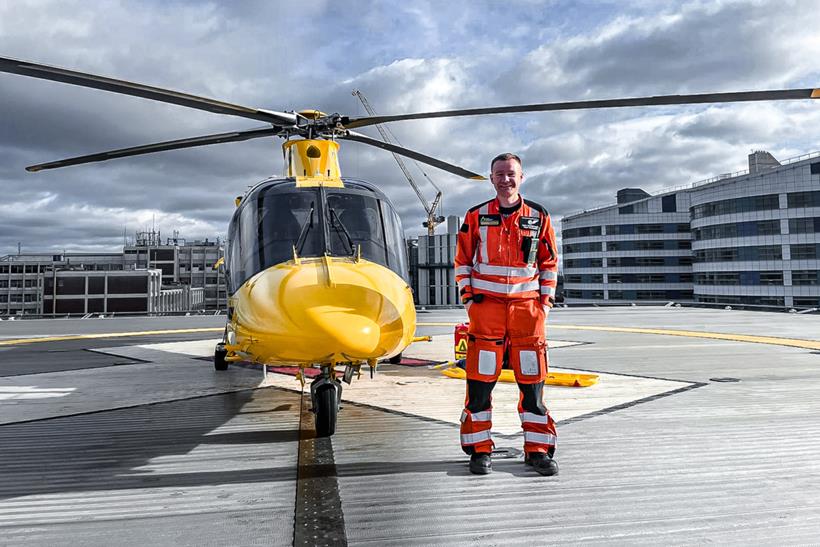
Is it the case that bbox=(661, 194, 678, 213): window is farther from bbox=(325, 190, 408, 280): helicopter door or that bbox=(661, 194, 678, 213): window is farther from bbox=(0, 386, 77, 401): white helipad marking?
bbox=(0, 386, 77, 401): white helipad marking

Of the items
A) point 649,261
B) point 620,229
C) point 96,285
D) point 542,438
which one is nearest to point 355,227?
point 542,438

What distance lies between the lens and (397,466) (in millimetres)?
4199

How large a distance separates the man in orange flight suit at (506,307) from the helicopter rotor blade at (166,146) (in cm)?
474

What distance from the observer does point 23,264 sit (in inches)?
4026

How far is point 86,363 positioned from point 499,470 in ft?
32.6

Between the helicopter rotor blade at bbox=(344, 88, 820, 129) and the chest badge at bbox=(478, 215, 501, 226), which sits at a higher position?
the helicopter rotor blade at bbox=(344, 88, 820, 129)

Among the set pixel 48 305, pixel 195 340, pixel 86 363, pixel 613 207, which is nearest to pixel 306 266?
pixel 86 363

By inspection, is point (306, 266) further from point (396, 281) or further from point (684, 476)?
point (684, 476)

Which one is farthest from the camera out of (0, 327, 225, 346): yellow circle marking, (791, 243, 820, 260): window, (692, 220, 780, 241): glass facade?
(692, 220, 780, 241): glass facade

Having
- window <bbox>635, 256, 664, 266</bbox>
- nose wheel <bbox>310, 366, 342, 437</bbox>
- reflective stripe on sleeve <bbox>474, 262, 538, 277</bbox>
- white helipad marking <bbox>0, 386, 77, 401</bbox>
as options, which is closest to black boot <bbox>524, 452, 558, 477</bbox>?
reflective stripe on sleeve <bbox>474, 262, 538, 277</bbox>

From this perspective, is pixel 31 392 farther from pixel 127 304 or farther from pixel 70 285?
pixel 70 285

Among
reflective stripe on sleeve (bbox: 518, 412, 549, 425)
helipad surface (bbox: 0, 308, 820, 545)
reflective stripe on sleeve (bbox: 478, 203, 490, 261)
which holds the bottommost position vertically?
helipad surface (bbox: 0, 308, 820, 545)

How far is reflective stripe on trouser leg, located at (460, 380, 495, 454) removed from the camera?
4.13 metres

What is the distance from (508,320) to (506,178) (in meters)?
1.24
